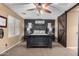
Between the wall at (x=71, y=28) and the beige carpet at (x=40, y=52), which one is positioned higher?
the wall at (x=71, y=28)

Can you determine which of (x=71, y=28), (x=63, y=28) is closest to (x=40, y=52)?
(x=71, y=28)

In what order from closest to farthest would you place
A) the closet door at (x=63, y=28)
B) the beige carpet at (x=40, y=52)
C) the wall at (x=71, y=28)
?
the beige carpet at (x=40, y=52) → the wall at (x=71, y=28) → the closet door at (x=63, y=28)

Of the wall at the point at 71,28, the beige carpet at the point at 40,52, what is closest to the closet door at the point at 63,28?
the wall at the point at 71,28

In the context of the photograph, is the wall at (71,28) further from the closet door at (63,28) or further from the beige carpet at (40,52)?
the beige carpet at (40,52)

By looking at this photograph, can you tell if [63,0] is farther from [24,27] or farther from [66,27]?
[24,27]

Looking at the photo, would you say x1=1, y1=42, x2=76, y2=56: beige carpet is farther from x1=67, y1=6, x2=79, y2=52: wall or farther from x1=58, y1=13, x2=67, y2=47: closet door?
x1=58, y1=13, x2=67, y2=47: closet door

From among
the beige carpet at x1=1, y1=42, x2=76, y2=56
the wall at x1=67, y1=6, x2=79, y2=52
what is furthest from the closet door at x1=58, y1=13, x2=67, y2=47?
the beige carpet at x1=1, y1=42, x2=76, y2=56

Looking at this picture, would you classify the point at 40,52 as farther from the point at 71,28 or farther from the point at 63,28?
the point at 63,28

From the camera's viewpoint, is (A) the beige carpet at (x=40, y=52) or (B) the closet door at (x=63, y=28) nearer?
(A) the beige carpet at (x=40, y=52)

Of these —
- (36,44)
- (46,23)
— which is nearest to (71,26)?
(36,44)

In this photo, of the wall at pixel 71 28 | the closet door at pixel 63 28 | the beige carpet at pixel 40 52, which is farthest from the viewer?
the closet door at pixel 63 28

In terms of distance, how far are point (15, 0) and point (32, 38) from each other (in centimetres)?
597

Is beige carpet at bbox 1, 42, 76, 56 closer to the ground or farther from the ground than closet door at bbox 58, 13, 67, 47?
closer to the ground

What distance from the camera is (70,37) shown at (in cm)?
755
